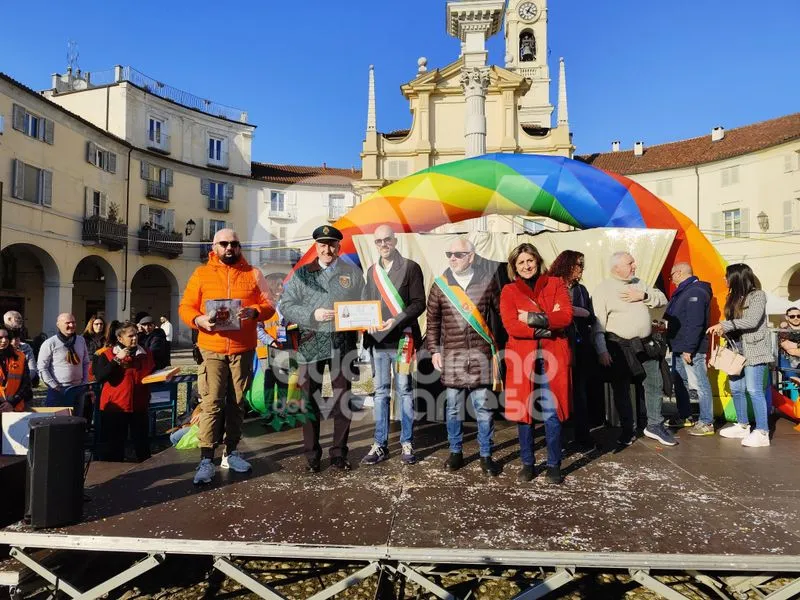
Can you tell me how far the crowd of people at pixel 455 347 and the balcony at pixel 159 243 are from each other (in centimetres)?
2329

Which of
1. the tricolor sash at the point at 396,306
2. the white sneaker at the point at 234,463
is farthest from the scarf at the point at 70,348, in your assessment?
the tricolor sash at the point at 396,306

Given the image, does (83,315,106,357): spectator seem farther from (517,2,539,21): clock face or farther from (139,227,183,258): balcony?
(517,2,539,21): clock face

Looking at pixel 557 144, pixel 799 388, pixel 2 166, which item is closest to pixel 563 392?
pixel 799 388

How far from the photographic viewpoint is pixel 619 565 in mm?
2678

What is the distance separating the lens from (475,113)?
35.6 ft

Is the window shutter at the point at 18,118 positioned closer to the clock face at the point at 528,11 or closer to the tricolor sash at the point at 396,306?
the tricolor sash at the point at 396,306

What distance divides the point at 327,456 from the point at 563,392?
220 cm

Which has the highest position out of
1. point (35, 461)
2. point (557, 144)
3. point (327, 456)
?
point (557, 144)

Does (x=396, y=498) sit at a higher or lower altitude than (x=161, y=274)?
lower

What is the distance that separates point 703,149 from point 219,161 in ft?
103

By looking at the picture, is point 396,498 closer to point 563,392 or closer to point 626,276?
point 563,392

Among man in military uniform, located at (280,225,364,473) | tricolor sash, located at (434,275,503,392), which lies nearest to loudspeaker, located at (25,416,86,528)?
man in military uniform, located at (280,225,364,473)

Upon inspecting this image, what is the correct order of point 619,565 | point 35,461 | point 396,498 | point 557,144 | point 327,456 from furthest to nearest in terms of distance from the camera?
point 557,144
point 327,456
point 396,498
point 35,461
point 619,565

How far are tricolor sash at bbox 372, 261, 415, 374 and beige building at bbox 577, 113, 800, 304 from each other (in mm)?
25265
